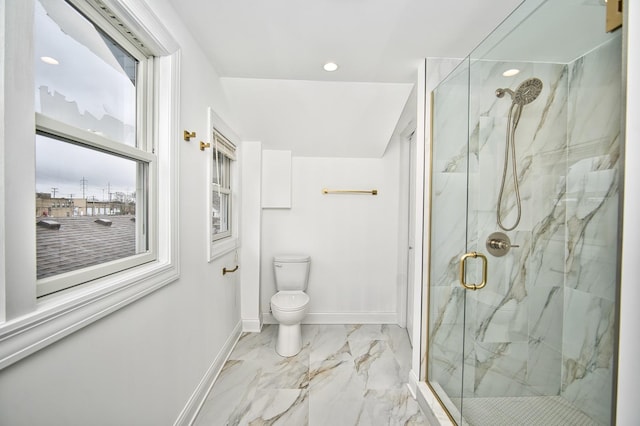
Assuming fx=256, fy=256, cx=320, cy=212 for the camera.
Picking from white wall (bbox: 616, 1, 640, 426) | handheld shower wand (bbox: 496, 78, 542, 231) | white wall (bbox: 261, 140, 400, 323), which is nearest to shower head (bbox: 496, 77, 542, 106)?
handheld shower wand (bbox: 496, 78, 542, 231)

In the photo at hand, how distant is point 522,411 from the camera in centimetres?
120

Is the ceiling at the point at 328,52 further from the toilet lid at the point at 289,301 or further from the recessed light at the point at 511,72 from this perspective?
the toilet lid at the point at 289,301

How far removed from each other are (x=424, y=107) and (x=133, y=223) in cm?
183

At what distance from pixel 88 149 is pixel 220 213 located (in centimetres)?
123

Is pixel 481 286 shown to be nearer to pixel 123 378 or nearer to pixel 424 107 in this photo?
pixel 424 107

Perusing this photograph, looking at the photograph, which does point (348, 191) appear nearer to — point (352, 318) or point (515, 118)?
point (352, 318)

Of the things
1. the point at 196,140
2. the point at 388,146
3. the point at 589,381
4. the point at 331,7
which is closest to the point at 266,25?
the point at 331,7

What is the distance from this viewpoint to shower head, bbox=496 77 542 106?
1.17m

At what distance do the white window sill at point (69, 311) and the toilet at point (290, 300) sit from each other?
3.87 feet

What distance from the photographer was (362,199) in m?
2.72

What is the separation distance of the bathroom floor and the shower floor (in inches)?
13.3

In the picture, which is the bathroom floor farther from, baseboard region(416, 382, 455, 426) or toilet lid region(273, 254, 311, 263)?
toilet lid region(273, 254, 311, 263)

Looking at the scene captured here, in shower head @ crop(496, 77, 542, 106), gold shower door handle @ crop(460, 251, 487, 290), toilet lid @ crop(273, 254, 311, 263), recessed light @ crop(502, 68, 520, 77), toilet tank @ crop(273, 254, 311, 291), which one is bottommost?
toilet tank @ crop(273, 254, 311, 291)

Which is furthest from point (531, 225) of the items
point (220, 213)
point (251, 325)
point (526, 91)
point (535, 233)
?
point (251, 325)
